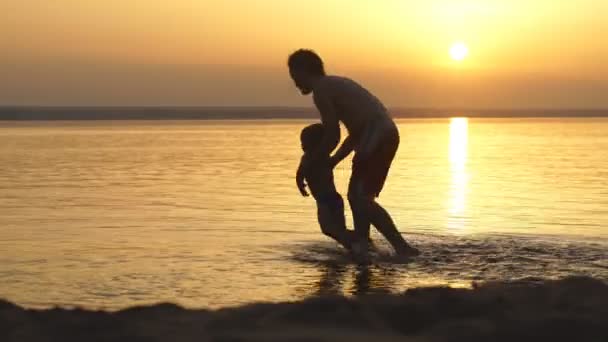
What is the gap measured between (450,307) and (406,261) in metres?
3.20

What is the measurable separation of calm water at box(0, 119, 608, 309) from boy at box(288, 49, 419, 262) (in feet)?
1.40

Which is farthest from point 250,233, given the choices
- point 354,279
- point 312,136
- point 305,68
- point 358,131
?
point 354,279

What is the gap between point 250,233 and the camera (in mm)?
9641

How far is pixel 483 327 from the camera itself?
417 cm

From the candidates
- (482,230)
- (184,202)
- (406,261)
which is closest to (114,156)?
(184,202)

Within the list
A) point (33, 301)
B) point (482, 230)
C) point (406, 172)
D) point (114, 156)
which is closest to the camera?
point (33, 301)

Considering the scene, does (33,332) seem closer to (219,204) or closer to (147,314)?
(147,314)

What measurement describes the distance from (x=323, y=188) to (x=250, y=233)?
1603 millimetres

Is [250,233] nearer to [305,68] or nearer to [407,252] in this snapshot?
[407,252]

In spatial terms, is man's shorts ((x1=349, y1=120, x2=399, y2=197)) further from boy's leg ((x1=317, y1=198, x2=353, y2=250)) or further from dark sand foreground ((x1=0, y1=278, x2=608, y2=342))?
dark sand foreground ((x1=0, y1=278, x2=608, y2=342))

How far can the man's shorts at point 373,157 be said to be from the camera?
7965mm

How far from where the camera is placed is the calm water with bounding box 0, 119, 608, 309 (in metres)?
6.82

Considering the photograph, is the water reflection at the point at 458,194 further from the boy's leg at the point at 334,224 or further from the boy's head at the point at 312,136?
the boy's head at the point at 312,136

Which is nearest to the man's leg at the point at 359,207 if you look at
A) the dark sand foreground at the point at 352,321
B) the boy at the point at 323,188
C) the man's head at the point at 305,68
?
the boy at the point at 323,188
